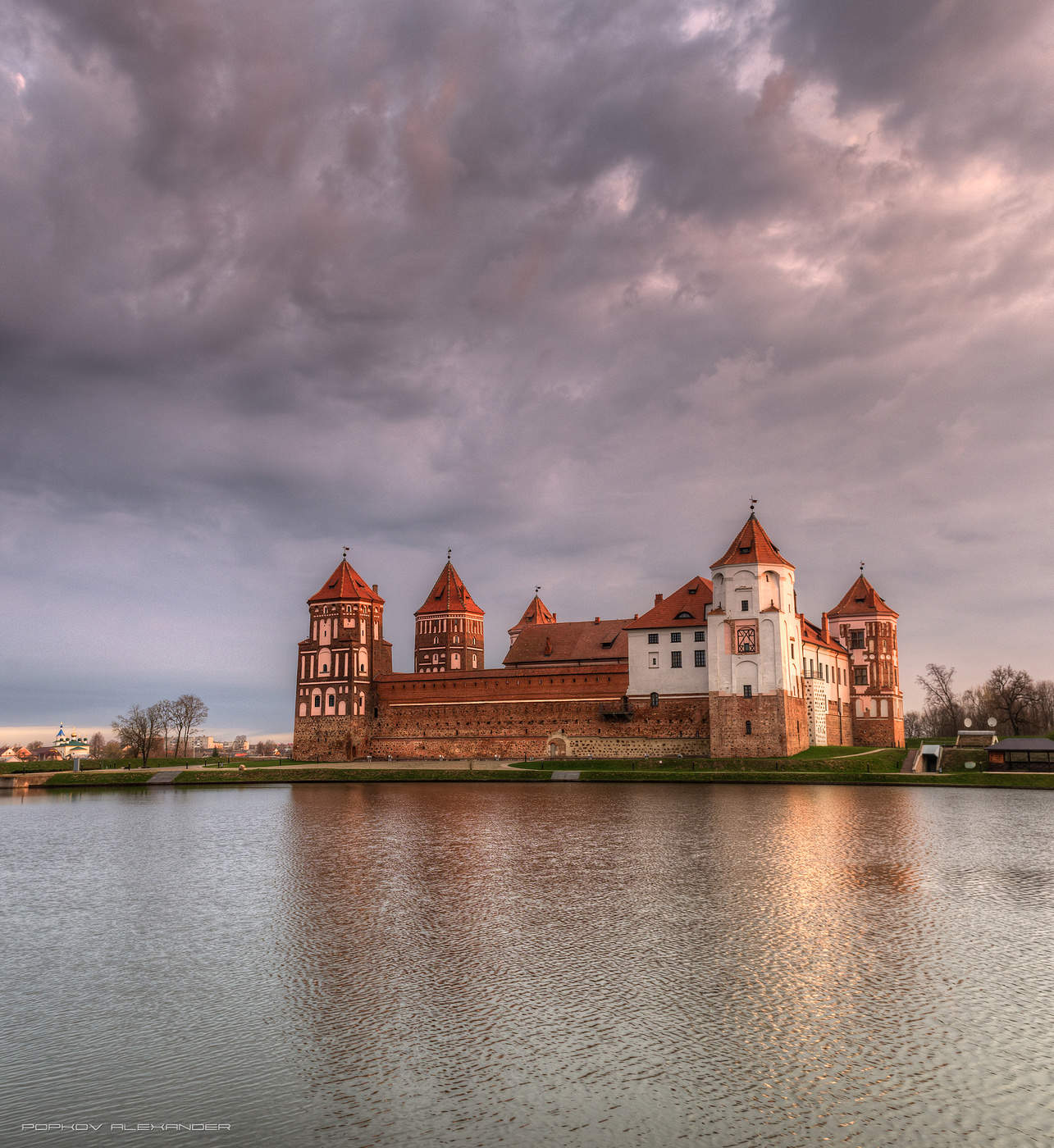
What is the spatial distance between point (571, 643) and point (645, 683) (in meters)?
11.7

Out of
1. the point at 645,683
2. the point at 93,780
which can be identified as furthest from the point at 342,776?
the point at 645,683

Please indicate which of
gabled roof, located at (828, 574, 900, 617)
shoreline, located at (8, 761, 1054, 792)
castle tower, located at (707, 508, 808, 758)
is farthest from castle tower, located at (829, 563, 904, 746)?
shoreline, located at (8, 761, 1054, 792)

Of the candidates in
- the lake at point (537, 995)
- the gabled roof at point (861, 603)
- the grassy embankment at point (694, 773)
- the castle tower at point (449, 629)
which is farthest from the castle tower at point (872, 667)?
the lake at point (537, 995)

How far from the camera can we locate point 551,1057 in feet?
23.8

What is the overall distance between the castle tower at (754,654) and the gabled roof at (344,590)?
2640 centimetres

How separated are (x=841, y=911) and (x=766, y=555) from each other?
38.4 m

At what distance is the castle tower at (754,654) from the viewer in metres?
47.8

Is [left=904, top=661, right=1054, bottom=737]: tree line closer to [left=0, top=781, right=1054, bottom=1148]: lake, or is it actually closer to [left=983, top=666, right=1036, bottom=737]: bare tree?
[left=983, top=666, right=1036, bottom=737]: bare tree

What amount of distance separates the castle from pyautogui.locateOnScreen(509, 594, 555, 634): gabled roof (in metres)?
11.6

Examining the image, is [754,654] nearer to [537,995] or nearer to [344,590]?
[344,590]

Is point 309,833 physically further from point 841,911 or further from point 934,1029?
point 934,1029

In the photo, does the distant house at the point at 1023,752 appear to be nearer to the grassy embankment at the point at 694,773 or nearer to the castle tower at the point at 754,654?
the grassy embankment at the point at 694,773

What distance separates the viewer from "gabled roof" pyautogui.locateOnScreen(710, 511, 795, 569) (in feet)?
162

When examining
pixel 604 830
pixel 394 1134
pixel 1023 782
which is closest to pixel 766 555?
pixel 1023 782
